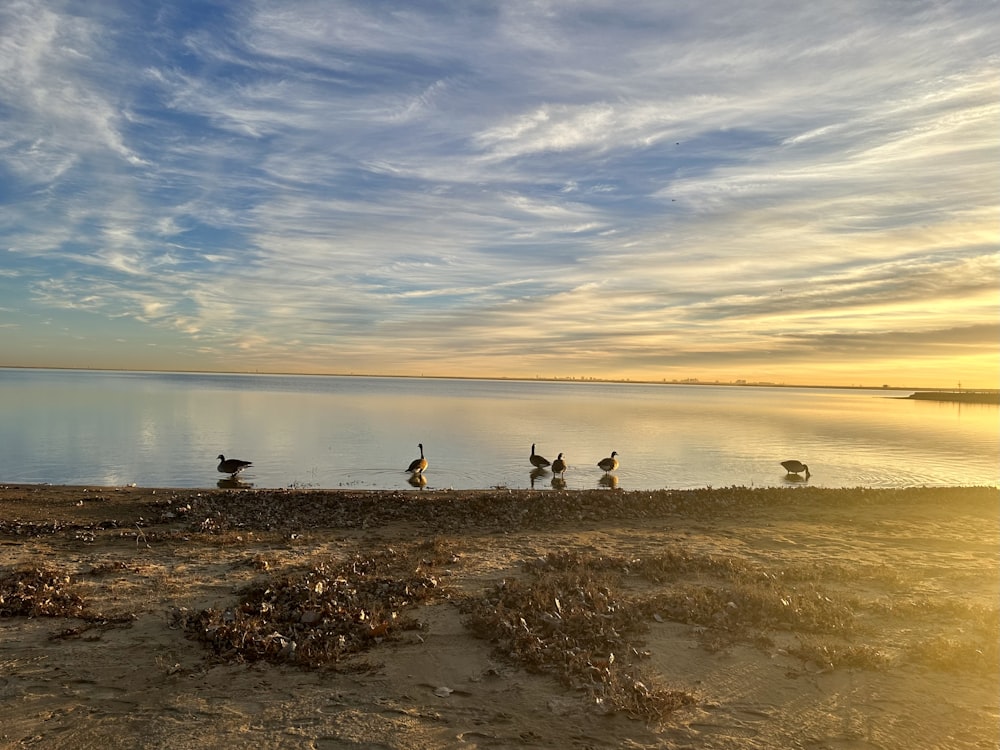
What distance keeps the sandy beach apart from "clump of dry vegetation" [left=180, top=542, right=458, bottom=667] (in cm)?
5

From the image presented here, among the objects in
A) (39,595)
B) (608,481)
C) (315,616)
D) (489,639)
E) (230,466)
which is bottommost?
(489,639)

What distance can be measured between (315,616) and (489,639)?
2.77 metres

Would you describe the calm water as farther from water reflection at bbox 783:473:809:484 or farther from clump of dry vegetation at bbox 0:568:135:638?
clump of dry vegetation at bbox 0:568:135:638

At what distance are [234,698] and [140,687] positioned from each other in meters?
1.32

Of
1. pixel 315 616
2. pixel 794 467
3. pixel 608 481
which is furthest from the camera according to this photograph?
pixel 794 467

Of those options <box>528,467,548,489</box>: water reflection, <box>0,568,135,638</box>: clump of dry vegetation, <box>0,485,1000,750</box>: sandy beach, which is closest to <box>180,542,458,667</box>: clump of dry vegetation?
<box>0,485,1000,750</box>: sandy beach

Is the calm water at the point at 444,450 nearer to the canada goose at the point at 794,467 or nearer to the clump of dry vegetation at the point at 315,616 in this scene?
the canada goose at the point at 794,467

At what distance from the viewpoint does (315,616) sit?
32.0 ft

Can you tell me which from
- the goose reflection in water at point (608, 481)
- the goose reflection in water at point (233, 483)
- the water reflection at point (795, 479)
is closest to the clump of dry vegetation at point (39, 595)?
the goose reflection in water at point (233, 483)

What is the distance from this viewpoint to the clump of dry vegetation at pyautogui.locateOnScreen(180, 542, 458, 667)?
888 centimetres

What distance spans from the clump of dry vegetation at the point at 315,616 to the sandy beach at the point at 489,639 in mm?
45

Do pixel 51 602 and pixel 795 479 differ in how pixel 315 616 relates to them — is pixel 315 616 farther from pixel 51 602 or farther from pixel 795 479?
pixel 795 479

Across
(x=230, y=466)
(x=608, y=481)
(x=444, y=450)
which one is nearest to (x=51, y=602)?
(x=230, y=466)

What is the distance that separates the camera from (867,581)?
42.4 feet
